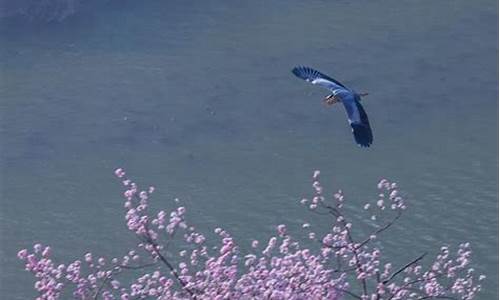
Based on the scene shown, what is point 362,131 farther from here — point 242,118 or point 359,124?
point 242,118

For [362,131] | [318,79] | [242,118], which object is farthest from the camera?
[242,118]

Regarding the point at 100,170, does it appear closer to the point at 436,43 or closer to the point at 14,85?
the point at 14,85

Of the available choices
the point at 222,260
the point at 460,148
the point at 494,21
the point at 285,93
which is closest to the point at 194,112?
the point at 285,93

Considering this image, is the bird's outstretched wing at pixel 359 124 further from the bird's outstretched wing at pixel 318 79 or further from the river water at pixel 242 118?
the river water at pixel 242 118

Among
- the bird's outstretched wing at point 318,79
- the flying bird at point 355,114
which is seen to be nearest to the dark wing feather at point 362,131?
the flying bird at point 355,114

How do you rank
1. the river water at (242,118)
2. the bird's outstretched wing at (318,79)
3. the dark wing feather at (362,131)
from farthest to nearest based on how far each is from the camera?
the river water at (242,118)
the bird's outstretched wing at (318,79)
the dark wing feather at (362,131)

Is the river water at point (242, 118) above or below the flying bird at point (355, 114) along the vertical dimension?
above

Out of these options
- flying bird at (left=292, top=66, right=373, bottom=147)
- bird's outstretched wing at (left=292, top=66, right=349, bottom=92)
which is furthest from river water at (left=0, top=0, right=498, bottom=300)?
flying bird at (left=292, top=66, right=373, bottom=147)

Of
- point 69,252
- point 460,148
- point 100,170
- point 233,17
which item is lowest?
point 69,252

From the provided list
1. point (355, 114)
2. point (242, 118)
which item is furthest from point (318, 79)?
point (242, 118)
